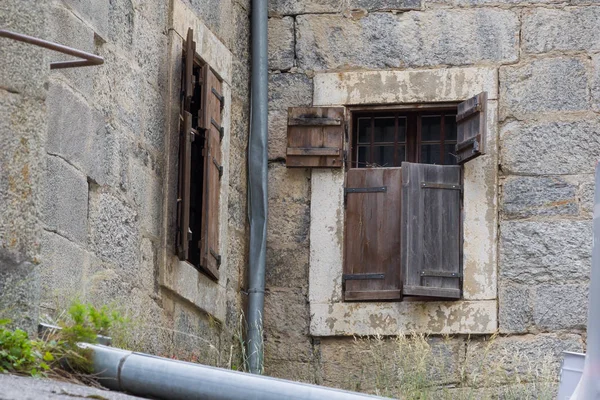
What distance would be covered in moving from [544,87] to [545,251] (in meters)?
1.07

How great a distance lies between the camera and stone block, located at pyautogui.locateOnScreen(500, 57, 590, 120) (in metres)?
8.72

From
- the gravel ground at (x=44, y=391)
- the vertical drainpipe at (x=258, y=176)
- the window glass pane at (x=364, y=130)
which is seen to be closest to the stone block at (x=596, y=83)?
the window glass pane at (x=364, y=130)

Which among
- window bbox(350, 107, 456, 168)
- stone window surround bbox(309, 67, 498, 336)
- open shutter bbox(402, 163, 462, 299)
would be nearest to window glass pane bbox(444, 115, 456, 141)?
window bbox(350, 107, 456, 168)

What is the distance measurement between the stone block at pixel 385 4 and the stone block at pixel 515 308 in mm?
1960

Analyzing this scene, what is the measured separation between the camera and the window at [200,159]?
7551 millimetres

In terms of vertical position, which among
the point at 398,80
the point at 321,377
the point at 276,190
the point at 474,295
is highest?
the point at 398,80

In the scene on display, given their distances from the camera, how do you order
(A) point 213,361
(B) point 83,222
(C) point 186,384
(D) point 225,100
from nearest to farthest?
(C) point 186,384 → (B) point 83,222 → (A) point 213,361 → (D) point 225,100

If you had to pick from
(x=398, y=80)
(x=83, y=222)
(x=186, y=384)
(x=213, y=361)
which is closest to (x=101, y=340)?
(x=186, y=384)

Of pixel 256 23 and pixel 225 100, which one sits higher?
pixel 256 23

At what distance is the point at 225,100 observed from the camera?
335 inches

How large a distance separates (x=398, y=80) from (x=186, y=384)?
4.72 m

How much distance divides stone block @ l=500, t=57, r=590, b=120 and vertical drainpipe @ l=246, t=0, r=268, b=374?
1545mm

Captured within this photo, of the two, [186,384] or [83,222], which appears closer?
[186,384]

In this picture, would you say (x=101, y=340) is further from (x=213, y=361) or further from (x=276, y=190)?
(x=276, y=190)
